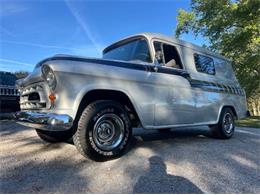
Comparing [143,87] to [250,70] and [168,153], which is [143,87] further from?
[250,70]

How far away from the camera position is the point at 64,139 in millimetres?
5266

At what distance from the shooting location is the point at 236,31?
60.7ft

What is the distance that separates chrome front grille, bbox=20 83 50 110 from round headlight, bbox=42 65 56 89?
15cm

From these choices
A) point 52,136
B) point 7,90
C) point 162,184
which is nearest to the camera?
point 162,184

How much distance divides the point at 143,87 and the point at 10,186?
99.8 inches

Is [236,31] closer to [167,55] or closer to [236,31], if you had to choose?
[236,31]

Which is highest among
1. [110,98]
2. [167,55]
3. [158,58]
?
[167,55]

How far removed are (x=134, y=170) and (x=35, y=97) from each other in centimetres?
189

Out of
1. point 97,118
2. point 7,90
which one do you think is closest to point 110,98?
point 97,118

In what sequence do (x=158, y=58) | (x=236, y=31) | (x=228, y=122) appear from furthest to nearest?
(x=236, y=31) → (x=228, y=122) → (x=158, y=58)

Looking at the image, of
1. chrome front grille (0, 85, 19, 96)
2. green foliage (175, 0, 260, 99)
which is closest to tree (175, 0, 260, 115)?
green foliage (175, 0, 260, 99)

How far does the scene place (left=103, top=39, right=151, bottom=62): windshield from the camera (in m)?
4.86

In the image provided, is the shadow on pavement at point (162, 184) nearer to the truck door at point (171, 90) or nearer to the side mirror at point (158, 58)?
the truck door at point (171, 90)

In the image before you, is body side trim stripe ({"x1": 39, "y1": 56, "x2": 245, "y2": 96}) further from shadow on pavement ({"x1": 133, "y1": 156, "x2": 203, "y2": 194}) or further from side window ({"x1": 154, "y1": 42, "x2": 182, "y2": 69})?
shadow on pavement ({"x1": 133, "y1": 156, "x2": 203, "y2": 194})
